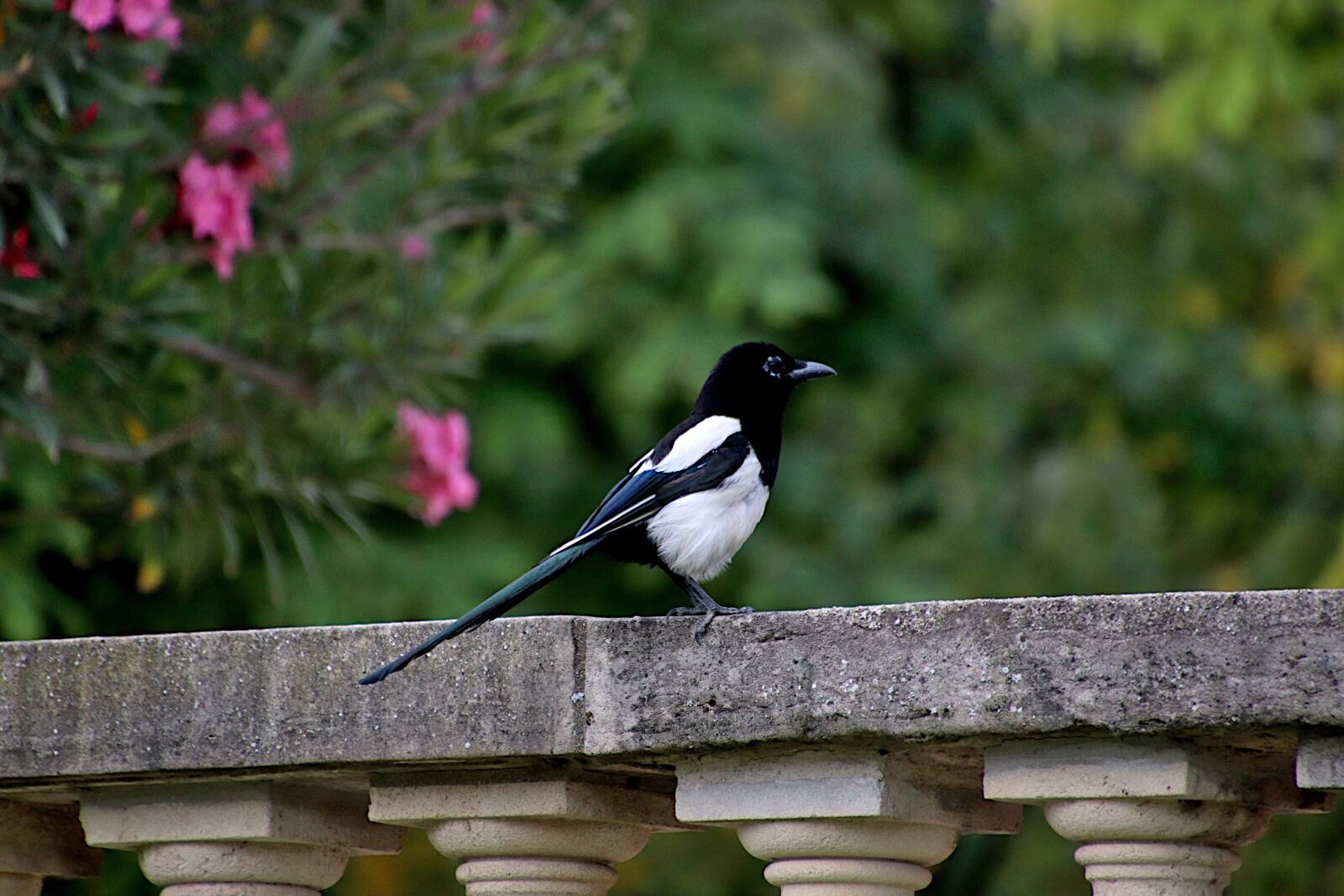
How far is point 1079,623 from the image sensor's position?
2219 mm

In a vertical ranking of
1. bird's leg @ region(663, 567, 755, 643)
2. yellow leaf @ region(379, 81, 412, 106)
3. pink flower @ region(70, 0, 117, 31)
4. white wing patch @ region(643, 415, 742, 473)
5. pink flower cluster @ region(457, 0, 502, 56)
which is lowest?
bird's leg @ region(663, 567, 755, 643)

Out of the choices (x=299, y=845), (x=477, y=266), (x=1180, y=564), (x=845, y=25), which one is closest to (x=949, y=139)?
(x=845, y=25)

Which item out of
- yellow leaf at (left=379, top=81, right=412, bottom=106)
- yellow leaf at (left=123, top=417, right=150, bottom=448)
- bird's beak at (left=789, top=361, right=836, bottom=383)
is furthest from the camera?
yellow leaf at (left=379, top=81, right=412, bottom=106)

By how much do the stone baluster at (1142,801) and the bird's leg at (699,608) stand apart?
0.40 metres

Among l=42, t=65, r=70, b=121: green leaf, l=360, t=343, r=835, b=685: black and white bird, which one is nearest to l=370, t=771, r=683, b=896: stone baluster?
l=360, t=343, r=835, b=685: black and white bird

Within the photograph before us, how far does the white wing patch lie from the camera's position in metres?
3.33

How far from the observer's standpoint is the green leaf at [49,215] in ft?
11.4

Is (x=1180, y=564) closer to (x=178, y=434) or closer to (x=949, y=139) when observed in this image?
(x=949, y=139)

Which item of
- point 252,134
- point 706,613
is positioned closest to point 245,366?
point 252,134

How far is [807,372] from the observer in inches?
148

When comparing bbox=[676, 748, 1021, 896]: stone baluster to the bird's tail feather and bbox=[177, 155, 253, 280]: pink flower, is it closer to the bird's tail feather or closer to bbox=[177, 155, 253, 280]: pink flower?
the bird's tail feather

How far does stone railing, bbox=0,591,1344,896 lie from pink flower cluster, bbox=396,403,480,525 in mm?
1804

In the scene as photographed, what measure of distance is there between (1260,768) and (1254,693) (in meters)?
0.28

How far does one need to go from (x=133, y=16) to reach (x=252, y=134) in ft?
1.84
